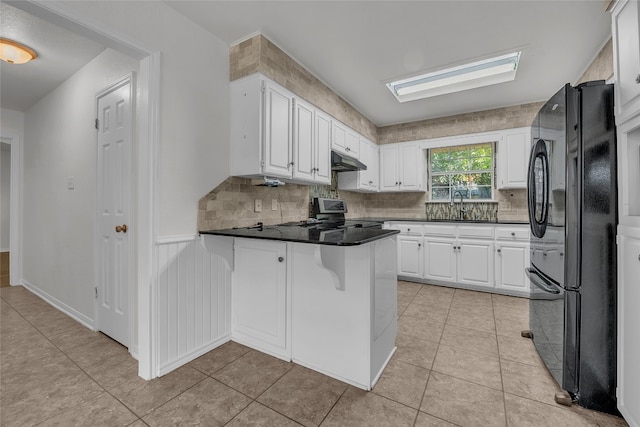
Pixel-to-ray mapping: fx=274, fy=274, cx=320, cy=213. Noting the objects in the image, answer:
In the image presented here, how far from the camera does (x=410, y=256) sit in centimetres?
405

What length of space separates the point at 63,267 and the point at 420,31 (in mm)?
4172

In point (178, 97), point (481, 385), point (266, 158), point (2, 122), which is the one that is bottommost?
point (481, 385)

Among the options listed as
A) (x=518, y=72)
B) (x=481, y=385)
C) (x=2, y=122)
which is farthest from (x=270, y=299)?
(x=2, y=122)

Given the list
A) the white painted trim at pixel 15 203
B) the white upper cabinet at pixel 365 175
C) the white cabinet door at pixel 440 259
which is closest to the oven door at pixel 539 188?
the white cabinet door at pixel 440 259

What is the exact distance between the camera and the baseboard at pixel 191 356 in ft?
5.97

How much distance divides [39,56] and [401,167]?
4447mm

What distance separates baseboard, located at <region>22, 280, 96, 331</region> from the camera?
256cm

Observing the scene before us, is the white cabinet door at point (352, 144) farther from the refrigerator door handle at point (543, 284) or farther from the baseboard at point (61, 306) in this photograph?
the baseboard at point (61, 306)

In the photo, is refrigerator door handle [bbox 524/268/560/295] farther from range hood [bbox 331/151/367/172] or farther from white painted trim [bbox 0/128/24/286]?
white painted trim [bbox 0/128/24/286]

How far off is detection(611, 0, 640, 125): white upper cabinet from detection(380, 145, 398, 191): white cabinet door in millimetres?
3107

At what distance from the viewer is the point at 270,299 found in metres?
2.03

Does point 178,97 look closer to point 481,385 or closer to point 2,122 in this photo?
point 481,385

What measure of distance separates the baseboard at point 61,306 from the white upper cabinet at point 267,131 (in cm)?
199

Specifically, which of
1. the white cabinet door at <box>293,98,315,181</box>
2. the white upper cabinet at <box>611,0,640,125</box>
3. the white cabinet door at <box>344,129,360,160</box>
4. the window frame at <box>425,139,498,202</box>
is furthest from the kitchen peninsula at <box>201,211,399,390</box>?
the window frame at <box>425,139,498,202</box>
